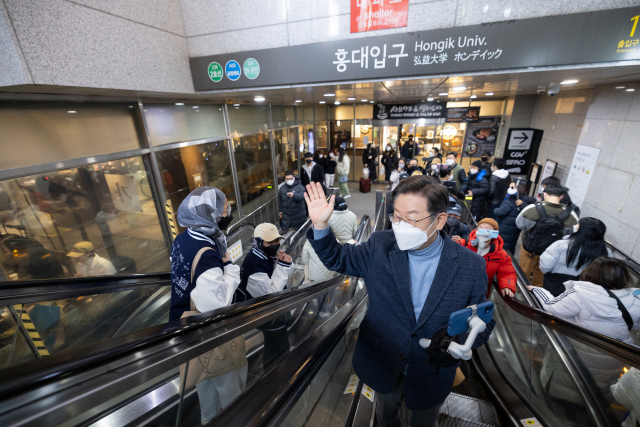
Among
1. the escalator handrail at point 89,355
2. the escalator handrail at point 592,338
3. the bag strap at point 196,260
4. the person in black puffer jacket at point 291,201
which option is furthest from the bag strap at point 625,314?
the person in black puffer jacket at point 291,201

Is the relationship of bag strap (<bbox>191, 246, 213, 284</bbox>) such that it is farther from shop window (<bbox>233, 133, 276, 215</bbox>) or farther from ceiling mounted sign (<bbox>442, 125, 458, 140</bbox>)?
ceiling mounted sign (<bbox>442, 125, 458, 140</bbox>)

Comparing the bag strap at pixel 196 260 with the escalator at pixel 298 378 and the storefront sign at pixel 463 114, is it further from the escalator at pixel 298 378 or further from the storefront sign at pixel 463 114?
the storefront sign at pixel 463 114

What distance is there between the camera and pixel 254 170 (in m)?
8.66

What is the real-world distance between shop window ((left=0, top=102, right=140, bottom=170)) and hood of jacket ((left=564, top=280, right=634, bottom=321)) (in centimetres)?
613

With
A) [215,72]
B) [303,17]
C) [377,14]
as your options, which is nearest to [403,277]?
[377,14]

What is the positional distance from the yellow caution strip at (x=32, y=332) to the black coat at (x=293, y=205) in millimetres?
5165

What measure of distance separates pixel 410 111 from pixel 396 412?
11453mm

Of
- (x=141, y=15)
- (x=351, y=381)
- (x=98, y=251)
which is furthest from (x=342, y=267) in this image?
(x=98, y=251)

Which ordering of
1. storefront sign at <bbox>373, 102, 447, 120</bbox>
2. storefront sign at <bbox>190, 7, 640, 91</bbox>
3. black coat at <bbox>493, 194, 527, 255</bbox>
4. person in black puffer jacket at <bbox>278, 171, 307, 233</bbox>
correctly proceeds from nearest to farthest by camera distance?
storefront sign at <bbox>190, 7, 640, 91</bbox>
black coat at <bbox>493, 194, 527, 255</bbox>
person in black puffer jacket at <bbox>278, 171, 307, 233</bbox>
storefront sign at <bbox>373, 102, 447, 120</bbox>

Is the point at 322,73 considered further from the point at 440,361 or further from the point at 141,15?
the point at 440,361

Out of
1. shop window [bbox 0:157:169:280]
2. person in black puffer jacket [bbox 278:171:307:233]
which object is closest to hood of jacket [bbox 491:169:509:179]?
person in black puffer jacket [bbox 278:171:307:233]

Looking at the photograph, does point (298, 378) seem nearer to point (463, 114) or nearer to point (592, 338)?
point (592, 338)

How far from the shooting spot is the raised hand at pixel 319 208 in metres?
1.67

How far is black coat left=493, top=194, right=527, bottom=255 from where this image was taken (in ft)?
16.6
